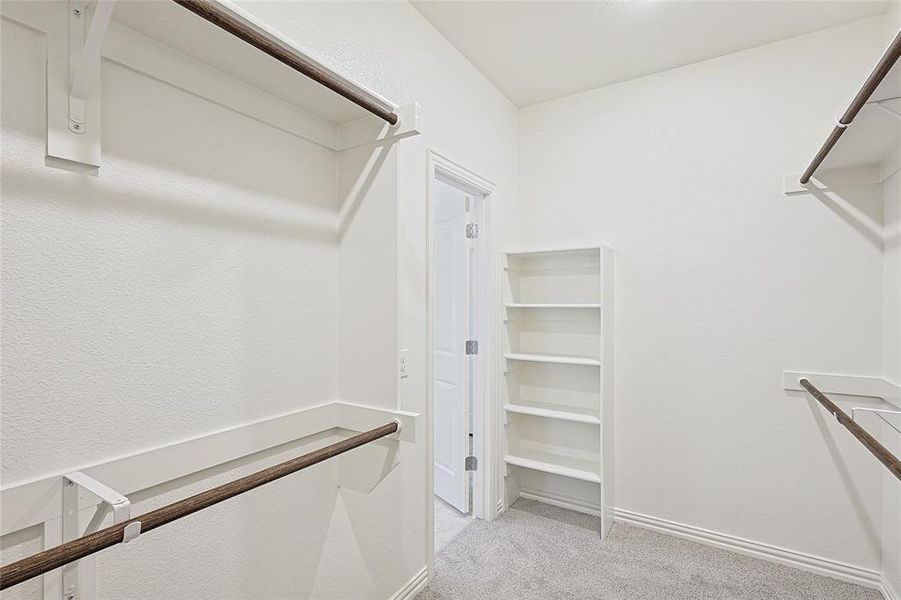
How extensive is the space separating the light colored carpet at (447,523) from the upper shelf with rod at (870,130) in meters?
2.58

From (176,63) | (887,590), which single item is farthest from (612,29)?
(887,590)

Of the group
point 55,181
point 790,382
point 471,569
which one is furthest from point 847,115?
point 471,569

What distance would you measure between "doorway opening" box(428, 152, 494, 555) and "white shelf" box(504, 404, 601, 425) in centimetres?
24

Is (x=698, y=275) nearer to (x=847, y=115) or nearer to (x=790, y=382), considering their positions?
(x=790, y=382)

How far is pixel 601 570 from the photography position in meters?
2.26

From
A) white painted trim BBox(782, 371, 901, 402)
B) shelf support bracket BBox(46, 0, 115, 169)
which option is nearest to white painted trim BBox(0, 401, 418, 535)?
shelf support bracket BBox(46, 0, 115, 169)

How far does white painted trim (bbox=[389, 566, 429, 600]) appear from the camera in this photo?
195cm

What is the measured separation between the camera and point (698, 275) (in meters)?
2.57

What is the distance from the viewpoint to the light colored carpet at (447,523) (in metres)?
2.54

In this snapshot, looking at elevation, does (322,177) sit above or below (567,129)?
below

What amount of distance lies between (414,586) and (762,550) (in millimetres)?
1852

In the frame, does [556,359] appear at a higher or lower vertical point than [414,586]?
higher

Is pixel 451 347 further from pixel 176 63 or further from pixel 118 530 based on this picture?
pixel 118 530

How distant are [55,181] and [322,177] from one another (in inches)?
30.5
